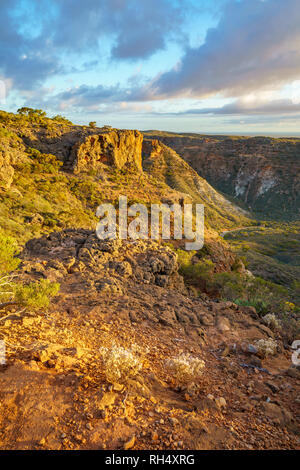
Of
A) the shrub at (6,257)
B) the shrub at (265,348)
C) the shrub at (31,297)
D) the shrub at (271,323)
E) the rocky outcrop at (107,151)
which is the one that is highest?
the rocky outcrop at (107,151)

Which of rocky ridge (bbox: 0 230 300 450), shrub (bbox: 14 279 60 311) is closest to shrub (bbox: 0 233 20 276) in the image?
shrub (bbox: 14 279 60 311)

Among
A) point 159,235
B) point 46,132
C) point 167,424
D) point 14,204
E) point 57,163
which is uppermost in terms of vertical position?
point 46,132

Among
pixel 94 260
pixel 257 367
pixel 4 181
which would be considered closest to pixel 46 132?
pixel 4 181

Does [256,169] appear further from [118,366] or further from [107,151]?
[118,366]

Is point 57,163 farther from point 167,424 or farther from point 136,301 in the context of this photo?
point 167,424

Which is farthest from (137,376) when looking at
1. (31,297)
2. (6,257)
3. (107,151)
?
(107,151)

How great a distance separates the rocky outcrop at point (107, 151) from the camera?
28.1 metres

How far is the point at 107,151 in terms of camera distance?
106ft

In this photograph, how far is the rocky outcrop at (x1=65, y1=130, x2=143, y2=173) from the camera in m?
28.1

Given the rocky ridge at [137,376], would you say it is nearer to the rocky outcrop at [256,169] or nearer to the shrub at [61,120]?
the shrub at [61,120]

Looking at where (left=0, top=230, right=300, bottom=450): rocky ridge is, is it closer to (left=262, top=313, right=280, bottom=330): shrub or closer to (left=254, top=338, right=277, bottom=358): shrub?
(left=254, top=338, right=277, bottom=358): shrub

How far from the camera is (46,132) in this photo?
28328mm

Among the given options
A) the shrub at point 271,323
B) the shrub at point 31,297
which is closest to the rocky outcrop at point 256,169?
the shrub at point 271,323
